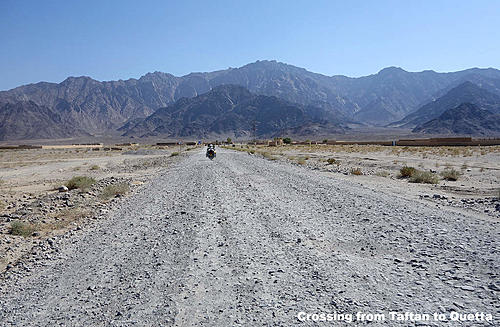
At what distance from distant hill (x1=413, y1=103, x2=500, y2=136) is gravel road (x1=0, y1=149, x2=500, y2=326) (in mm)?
180720

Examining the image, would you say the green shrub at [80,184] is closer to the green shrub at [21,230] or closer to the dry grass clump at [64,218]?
the dry grass clump at [64,218]

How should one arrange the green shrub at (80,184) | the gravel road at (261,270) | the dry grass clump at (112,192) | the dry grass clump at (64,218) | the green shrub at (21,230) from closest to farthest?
the gravel road at (261,270) → the green shrub at (21,230) → the dry grass clump at (64,218) → the dry grass clump at (112,192) → the green shrub at (80,184)

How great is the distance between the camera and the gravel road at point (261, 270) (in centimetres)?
394

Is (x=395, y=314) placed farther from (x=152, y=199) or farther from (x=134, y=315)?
(x=152, y=199)

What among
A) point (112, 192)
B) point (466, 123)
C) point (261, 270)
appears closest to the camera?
point (261, 270)

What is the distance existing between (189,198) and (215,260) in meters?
6.47

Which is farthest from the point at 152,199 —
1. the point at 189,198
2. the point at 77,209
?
the point at 77,209

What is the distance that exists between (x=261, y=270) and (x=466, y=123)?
199 m

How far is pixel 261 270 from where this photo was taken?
507 cm

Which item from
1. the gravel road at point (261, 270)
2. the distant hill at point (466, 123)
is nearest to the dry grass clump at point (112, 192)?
the gravel road at point (261, 270)

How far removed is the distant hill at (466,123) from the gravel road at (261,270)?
18072 centimetres

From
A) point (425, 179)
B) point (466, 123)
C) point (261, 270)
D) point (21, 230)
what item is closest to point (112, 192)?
point (21, 230)

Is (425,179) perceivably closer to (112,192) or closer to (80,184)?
(112,192)

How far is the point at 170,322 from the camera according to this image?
3.77m
